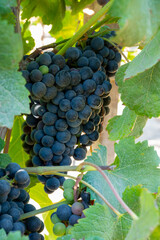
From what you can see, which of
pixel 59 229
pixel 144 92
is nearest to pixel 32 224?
pixel 59 229

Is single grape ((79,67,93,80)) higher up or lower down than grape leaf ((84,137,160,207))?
higher up

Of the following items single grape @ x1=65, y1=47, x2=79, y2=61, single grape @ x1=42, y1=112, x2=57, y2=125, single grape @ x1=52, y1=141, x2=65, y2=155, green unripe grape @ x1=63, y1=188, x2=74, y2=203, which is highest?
single grape @ x1=65, y1=47, x2=79, y2=61

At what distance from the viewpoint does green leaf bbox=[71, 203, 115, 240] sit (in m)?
0.53

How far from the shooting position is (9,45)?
0.44 m

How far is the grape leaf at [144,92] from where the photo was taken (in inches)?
28.1

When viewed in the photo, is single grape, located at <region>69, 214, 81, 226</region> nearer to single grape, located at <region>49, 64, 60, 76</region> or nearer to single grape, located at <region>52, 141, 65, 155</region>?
single grape, located at <region>52, 141, 65, 155</region>

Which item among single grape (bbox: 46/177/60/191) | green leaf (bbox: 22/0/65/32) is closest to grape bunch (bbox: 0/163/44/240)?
single grape (bbox: 46/177/60/191)

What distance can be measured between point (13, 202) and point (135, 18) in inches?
14.6

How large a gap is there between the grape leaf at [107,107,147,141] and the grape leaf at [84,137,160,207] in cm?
12

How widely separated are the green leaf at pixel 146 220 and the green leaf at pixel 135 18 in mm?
217

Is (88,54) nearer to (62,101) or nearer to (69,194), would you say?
(62,101)

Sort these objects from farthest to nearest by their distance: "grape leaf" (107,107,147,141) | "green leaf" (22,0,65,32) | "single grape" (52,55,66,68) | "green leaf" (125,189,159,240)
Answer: "green leaf" (22,0,65,32)
"grape leaf" (107,107,147,141)
"single grape" (52,55,66,68)
"green leaf" (125,189,159,240)

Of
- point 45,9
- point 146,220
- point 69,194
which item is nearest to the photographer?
point 146,220

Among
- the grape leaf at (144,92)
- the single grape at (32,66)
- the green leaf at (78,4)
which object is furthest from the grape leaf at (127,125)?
the green leaf at (78,4)
